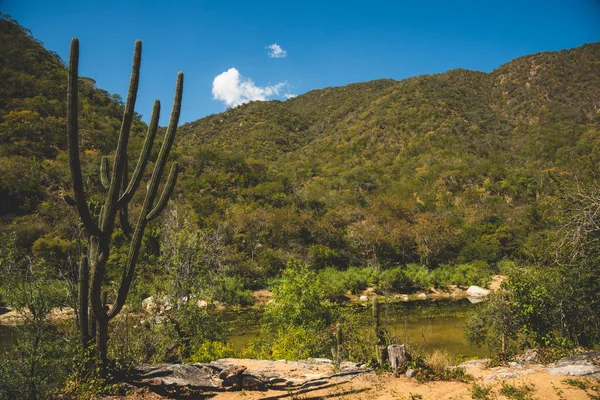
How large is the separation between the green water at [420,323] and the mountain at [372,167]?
6050 millimetres

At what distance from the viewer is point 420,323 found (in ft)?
76.3

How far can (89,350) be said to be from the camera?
7.36 m

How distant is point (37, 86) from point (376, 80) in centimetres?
12148

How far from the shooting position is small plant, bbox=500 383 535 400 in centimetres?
730

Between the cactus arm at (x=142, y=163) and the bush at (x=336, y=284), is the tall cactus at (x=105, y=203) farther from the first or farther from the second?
the bush at (x=336, y=284)

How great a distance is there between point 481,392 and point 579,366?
313 centimetres

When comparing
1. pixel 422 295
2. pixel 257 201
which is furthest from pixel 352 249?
pixel 257 201

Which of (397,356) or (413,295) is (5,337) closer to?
(397,356)

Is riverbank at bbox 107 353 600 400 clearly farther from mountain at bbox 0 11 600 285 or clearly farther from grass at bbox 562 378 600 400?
mountain at bbox 0 11 600 285

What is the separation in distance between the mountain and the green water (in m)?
6.05

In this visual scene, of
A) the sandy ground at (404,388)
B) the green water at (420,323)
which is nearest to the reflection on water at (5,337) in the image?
the green water at (420,323)

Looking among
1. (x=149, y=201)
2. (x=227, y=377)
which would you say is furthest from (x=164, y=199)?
(x=227, y=377)

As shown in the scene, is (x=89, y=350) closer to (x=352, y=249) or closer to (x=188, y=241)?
(x=188, y=241)

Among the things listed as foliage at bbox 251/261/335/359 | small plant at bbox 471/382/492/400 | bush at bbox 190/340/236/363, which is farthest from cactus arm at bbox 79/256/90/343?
small plant at bbox 471/382/492/400
